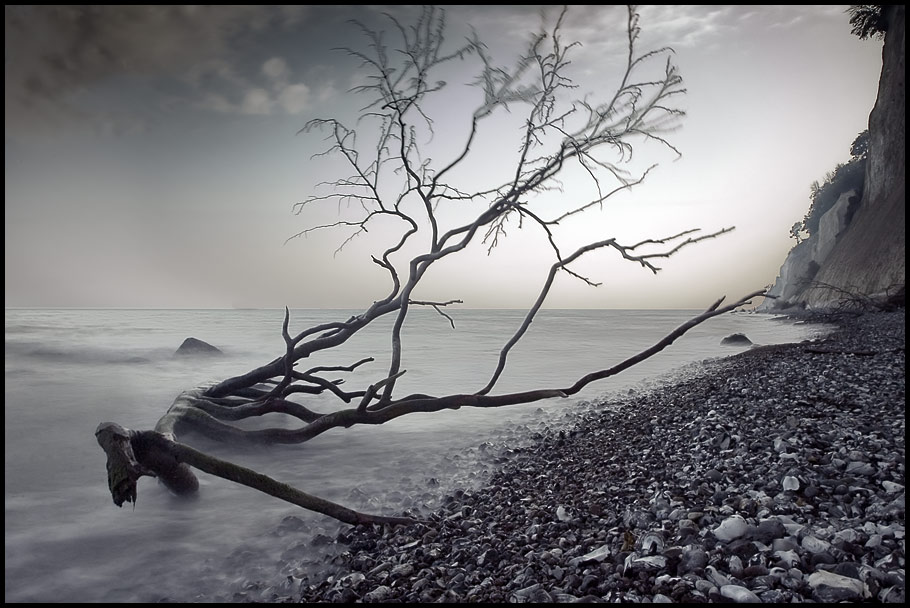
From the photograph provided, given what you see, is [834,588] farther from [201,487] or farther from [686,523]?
[201,487]

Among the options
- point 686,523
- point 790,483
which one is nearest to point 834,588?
point 686,523

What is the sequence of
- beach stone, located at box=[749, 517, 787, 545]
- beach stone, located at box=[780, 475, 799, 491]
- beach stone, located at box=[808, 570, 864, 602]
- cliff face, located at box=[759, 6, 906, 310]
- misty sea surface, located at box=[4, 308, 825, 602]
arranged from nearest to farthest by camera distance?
beach stone, located at box=[808, 570, 864, 602] < beach stone, located at box=[749, 517, 787, 545] < beach stone, located at box=[780, 475, 799, 491] < misty sea surface, located at box=[4, 308, 825, 602] < cliff face, located at box=[759, 6, 906, 310]

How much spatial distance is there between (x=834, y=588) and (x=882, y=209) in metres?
25.1

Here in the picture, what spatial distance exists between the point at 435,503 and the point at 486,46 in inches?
151

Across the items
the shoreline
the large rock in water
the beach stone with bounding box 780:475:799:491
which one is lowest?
the shoreline

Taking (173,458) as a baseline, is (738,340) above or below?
below

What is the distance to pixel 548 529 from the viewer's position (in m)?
2.70

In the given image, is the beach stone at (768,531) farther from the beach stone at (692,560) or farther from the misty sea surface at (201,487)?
the misty sea surface at (201,487)

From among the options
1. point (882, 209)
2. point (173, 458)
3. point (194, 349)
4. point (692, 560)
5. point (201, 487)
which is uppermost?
point (882, 209)

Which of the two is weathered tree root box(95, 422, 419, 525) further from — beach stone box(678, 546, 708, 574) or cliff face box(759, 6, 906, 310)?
cliff face box(759, 6, 906, 310)

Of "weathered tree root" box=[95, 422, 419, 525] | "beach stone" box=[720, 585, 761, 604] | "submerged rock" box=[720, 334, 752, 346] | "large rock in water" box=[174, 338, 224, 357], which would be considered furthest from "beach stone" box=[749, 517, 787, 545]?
"submerged rock" box=[720, 334, 752, 346]

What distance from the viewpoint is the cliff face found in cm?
1638

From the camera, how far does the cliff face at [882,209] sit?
53.7 feet

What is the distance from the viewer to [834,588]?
5.78 feet
